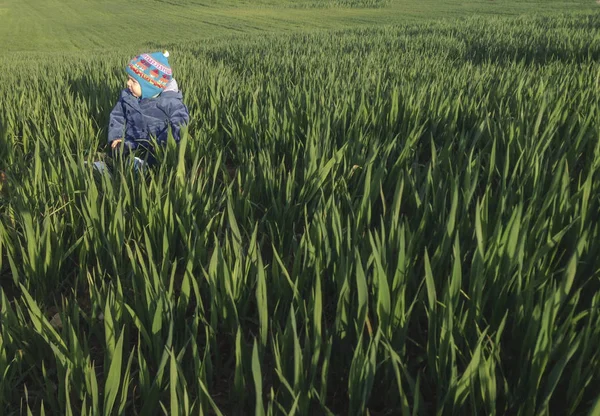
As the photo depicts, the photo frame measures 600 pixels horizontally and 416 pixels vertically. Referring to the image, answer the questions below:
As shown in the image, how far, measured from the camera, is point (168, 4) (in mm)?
31781

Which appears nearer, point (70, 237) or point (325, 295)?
point (325, 295)

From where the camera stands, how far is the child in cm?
290

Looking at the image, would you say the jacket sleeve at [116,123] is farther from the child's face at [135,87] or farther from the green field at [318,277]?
the green field at [318,277]

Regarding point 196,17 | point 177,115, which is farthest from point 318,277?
point 196,17

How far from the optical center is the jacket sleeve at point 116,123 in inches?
113

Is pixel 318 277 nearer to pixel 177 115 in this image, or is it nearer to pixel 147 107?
pixel 177 115

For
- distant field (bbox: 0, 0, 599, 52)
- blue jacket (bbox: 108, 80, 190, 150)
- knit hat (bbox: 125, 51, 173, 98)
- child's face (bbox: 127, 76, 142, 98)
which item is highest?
distant field (bbox: 0, 0, 599, 52)

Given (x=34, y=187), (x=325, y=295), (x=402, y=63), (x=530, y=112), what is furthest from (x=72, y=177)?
(x=402, y=63)

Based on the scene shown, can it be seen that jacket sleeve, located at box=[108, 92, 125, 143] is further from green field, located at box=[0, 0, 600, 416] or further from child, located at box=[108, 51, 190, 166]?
green field, located at box=[0, 0, 600, 416]

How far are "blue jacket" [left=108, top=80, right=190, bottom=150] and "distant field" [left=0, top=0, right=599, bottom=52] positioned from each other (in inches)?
564

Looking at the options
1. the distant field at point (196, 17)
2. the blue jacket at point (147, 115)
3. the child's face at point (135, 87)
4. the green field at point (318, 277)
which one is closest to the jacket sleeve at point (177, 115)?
the blue jacket at point (147, 115)

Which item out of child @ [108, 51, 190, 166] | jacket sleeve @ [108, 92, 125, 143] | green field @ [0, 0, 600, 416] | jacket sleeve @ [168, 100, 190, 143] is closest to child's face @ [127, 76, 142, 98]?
child @ [108, 51, 190, 166]

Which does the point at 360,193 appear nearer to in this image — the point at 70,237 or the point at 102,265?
the point at 102,265

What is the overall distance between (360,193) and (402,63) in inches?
156
